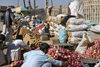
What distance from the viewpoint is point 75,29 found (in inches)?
243

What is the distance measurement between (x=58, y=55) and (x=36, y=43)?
2050 millimetres

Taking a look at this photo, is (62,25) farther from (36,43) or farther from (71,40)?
(36,43)

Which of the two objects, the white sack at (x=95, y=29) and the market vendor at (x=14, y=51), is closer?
the market vendor at (x=14, y=51)

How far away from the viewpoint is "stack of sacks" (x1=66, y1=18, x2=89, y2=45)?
6125 millimetres

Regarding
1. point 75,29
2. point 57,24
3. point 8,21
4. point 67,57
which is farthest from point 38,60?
point 57,24

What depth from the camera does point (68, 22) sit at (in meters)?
6.39

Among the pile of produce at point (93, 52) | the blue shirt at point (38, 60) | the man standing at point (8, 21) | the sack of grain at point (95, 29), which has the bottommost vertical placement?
the pile of produce at point (93, 52)

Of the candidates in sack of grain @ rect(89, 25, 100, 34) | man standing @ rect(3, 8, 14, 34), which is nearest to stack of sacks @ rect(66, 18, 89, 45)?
sack of grain @ rect(89, 25, 100, 34)

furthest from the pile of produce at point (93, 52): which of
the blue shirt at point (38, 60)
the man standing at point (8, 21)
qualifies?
the man standing at point (8, 21)

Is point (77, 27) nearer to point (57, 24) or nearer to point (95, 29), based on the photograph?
point (95, 29)

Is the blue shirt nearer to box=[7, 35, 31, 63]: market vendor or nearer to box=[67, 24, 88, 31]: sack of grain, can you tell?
box=[7, 35, 31, 63]: market vendor

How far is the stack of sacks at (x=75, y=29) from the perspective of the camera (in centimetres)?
612

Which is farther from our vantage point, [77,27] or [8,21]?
[8,21]

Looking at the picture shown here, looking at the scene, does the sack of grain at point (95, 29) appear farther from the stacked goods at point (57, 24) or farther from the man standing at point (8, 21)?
the man standing at point (8, 21)
